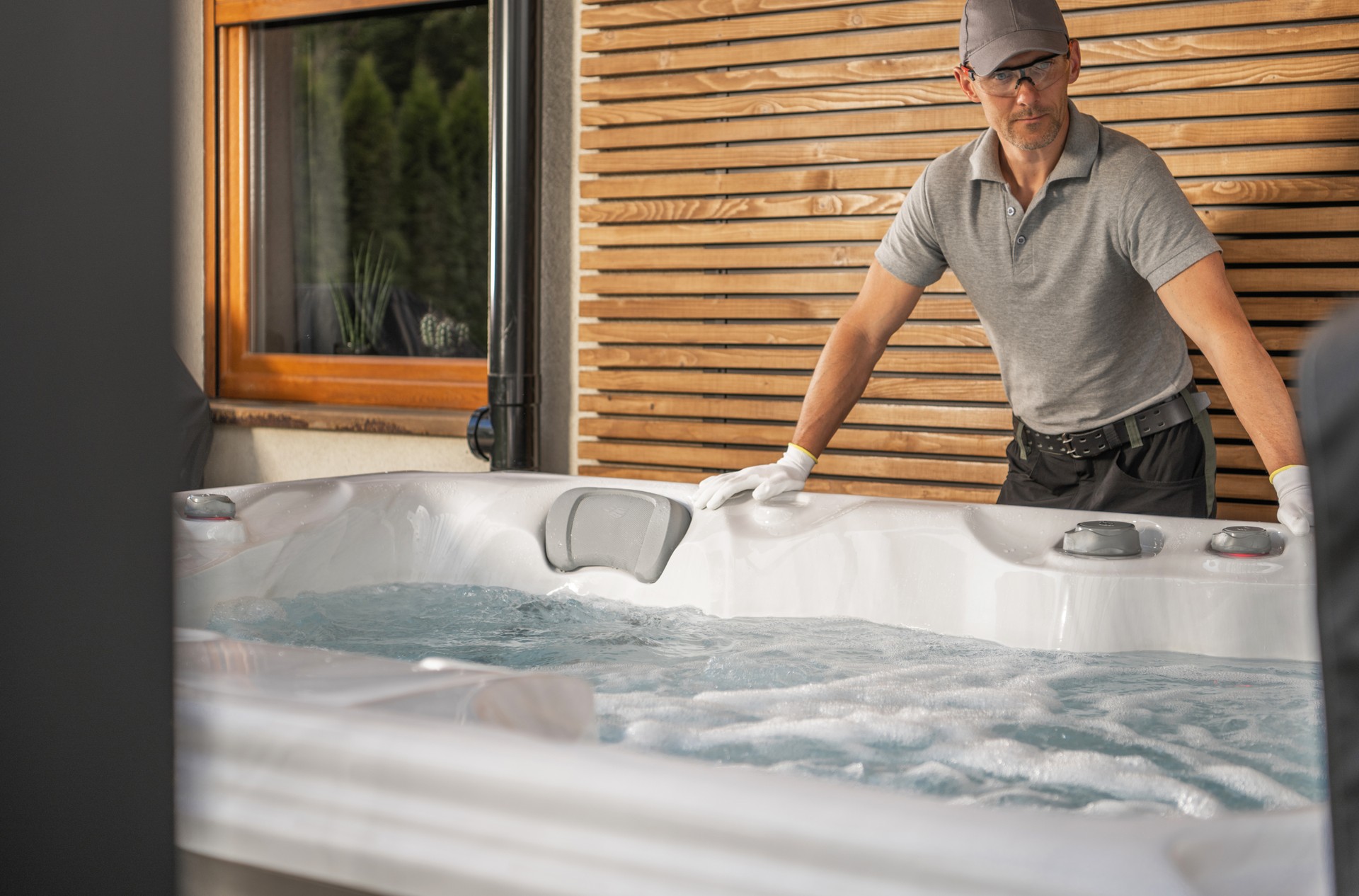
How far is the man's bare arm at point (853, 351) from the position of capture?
2.46 metres

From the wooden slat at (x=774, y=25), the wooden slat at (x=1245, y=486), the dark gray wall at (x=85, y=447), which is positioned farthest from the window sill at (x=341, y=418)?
the dark gray wall at (x=85, y=447)

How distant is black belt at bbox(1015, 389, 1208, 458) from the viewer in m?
2.27

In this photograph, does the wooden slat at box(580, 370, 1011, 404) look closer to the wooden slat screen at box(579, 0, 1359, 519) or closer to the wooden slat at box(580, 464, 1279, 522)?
the wooden slat screen at box(579, 0, 1359, 519)

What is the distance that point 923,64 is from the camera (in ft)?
10.2

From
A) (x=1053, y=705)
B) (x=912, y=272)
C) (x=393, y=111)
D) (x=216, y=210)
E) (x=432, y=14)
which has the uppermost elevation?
(x=432, y=14)

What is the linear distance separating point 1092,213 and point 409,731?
68.8 inches

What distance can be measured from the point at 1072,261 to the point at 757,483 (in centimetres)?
73

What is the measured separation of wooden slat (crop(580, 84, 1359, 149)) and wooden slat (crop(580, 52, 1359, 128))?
2cm

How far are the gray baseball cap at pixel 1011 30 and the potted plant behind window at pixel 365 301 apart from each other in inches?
105

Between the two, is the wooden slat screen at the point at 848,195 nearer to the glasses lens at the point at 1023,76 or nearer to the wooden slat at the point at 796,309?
the wooden slat at the point at 796,309

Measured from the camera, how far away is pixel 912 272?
2.46 meters

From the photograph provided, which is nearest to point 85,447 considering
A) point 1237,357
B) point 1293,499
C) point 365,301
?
point 1293,499

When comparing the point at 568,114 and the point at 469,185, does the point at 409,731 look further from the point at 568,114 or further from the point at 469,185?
the point at 469,185

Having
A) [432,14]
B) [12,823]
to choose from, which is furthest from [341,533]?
[432,14]
